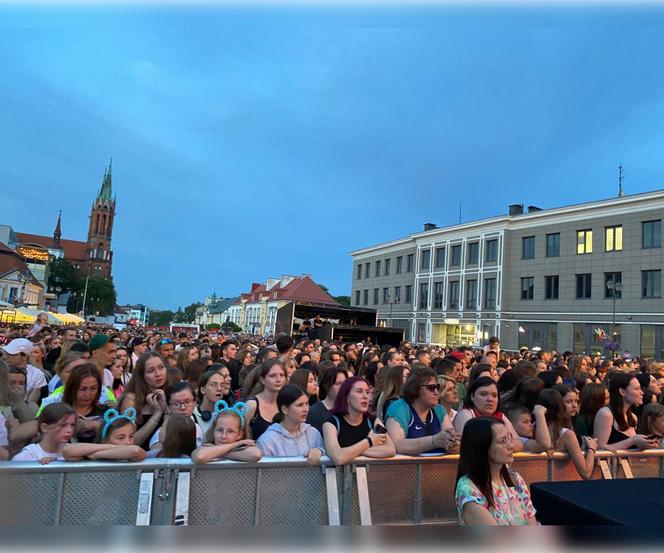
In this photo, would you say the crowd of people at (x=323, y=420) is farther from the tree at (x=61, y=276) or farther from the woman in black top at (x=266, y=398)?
the tree at (x=61, y=276)

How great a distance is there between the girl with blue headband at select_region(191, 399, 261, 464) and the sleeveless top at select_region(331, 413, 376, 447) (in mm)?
738

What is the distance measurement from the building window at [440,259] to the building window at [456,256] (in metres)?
1.24

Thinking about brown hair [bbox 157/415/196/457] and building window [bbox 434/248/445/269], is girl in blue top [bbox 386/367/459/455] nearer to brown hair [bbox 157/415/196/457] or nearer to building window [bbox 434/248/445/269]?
brown hair [bbox 157/415/196/457]

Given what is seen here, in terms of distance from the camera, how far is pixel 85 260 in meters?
137

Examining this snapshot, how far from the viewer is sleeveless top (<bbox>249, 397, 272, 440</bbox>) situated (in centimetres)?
440

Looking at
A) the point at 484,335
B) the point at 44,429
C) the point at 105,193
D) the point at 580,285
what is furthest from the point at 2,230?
the point at 44,429

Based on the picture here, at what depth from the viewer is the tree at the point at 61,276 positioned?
100 m

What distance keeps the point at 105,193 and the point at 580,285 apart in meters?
128

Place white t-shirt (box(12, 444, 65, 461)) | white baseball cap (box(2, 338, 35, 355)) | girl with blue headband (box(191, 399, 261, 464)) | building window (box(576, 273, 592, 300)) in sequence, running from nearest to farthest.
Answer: girl with blue headband (box(191, 399, 261, 464)), white t-shirt (box(12, 444, 65, 461)), white baseball cap (box(2, 338, 35, 355)), building window (box(576, 273, 592, 300))

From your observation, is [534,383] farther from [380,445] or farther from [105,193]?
[105,193]

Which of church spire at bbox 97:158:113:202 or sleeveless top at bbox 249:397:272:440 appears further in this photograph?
church spire at bbox 97:158:113:202

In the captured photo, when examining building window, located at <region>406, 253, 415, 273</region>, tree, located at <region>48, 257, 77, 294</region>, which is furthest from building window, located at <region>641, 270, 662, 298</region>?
tree, located at <region>48, 257, 77, 294</region>

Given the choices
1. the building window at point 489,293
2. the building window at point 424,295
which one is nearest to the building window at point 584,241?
the building window at point 489,293

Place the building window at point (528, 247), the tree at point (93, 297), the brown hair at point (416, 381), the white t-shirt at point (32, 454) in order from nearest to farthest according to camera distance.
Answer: the white t-shirt at point (32, 454)
the brown hair at point (416, 381)
the building window at point (528, 247)
the tree at point (93, 297)
